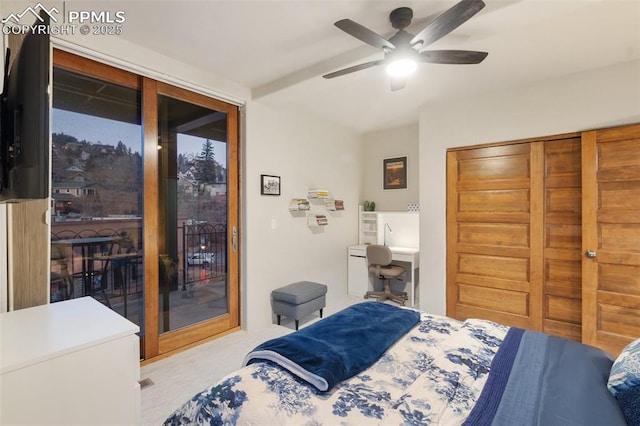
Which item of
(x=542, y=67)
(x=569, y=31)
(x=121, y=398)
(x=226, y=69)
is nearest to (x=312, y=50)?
(x=226, y=69)

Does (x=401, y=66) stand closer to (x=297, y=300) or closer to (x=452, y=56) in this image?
(x=452, y=56)

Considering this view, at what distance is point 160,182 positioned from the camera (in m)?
2.68

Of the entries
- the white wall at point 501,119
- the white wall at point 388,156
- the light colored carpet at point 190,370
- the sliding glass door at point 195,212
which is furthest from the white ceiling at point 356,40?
the light colored carpet at point 190,370

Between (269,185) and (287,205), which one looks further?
(287,205)

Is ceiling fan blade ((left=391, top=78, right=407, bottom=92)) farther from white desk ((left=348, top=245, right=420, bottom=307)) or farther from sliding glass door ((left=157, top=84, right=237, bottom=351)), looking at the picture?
white desk ((left=348, top=245, right=420, bottom=307))

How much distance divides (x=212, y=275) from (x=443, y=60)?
282cm

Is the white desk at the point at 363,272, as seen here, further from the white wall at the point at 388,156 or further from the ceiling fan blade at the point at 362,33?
the ceiling fan blade at the point at 362,33

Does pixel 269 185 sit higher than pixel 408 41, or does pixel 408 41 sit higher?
pixel 408 41

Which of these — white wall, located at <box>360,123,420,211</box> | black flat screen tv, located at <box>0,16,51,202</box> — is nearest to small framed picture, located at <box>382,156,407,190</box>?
white wall, located at <box>360,123,420,211</box>

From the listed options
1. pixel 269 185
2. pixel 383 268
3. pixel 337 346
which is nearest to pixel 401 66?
pixel 337 346

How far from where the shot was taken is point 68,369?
125cm

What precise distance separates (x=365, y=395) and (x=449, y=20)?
6.22 ft

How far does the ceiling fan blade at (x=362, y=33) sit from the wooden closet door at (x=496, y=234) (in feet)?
6.74

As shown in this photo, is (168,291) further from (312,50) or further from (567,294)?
(567,294)
